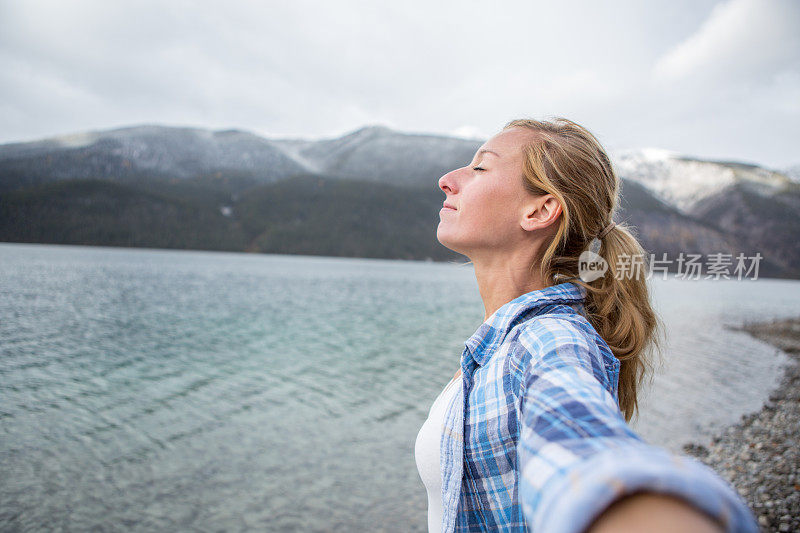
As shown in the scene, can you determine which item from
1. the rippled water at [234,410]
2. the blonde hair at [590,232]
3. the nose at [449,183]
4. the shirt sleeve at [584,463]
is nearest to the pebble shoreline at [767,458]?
the rippled water at [234,410]

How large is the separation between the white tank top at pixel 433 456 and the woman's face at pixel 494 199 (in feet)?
2.35

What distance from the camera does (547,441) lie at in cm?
92

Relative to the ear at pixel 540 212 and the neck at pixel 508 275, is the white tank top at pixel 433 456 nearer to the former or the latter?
the neck at pixel 508 275

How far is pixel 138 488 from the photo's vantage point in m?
9.13

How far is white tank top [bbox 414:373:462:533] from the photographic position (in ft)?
6.13

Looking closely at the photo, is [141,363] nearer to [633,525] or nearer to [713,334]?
[633,525]

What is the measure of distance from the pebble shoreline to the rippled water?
854 millimetres

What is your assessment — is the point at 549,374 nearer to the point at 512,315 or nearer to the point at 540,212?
the point at 512,315

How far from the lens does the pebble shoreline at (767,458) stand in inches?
305

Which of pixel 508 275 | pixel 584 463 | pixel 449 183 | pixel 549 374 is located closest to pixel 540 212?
pixel 508 275

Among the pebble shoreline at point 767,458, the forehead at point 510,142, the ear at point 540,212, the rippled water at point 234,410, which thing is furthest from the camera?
the rippled water at point 234,410

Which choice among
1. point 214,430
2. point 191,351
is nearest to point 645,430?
point 214,430

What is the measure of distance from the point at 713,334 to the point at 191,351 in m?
36.7

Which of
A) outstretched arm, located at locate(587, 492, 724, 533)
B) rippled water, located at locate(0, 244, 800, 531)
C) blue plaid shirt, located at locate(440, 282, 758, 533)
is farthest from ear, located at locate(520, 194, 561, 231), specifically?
outstretched arm, located at locate(587, 492, 724, 533)
